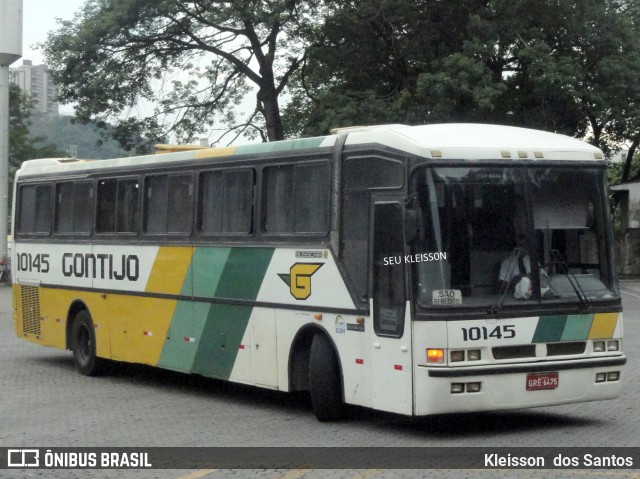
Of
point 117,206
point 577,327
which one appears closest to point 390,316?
point 577,327

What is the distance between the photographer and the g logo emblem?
12602 millimetres

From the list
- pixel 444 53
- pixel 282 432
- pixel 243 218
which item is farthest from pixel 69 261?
pixel 444 53

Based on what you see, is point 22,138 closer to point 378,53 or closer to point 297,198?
point 378,53

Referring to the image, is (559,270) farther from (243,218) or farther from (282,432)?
(243,218)

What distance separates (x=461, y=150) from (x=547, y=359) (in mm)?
2074

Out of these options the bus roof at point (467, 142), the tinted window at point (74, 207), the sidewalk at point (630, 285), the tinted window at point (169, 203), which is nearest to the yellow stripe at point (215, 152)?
the tinted window at point (169, 203)

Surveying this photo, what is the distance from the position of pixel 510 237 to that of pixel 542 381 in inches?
53.0

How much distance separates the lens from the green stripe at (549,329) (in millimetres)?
11328

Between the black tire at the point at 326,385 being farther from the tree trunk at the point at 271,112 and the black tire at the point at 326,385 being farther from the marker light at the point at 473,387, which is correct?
the tree trunk at the point at 271,112

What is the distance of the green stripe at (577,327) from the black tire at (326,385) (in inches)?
89.6

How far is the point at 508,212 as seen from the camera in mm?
11383

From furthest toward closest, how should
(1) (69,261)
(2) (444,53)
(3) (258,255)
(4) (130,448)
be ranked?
(2) (444,53) < (1) (69,261) < (3) (258,255) < (4) (130,448)

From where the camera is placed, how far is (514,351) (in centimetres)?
1121

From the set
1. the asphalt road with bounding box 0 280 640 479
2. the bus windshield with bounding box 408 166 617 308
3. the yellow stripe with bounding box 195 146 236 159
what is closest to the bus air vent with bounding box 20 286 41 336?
the asphalt road with bounding box 0 280 640 479
